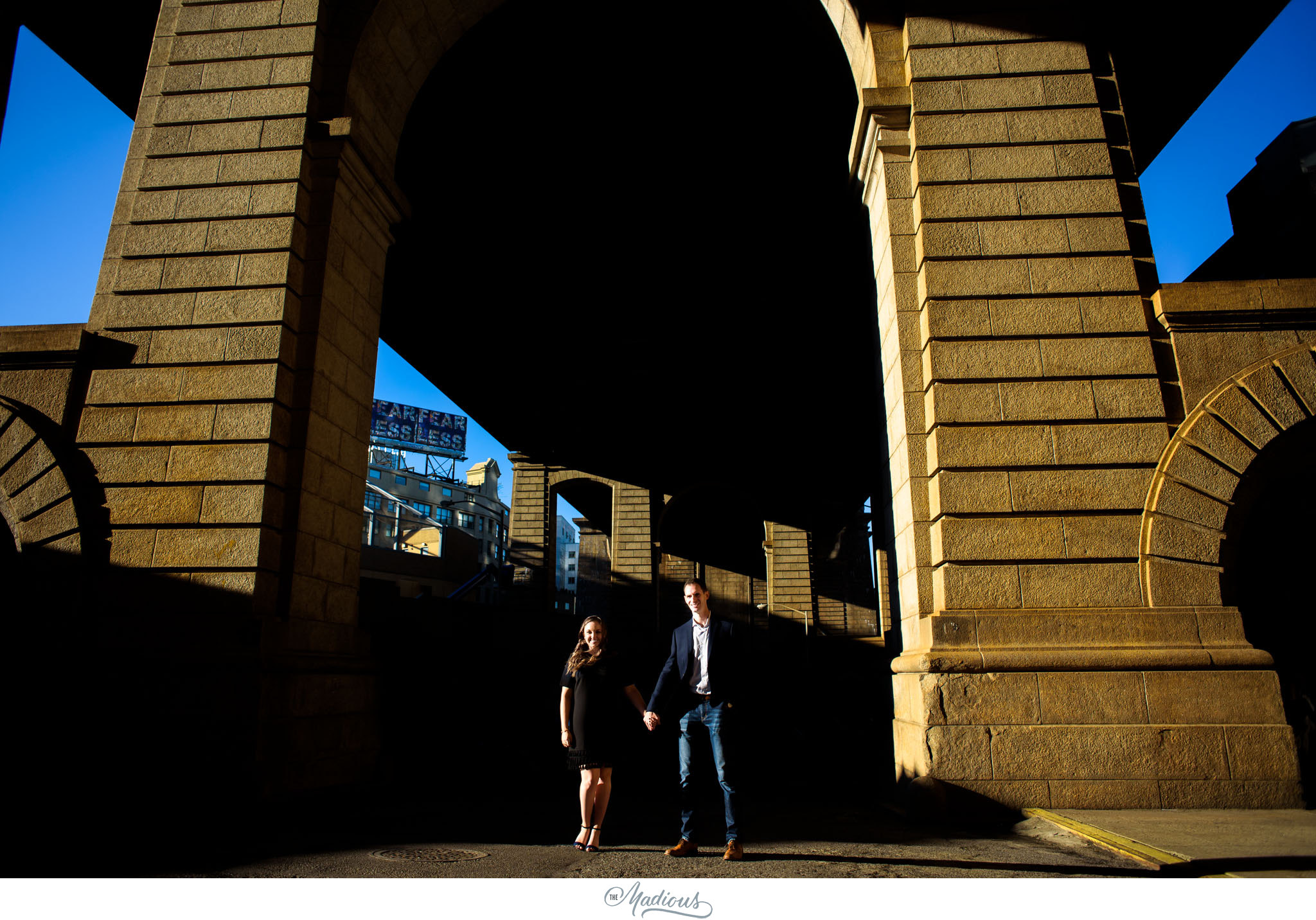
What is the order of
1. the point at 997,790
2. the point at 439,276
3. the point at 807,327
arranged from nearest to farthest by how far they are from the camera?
the point at 997,790 < the point at 439,276 < the point at 807,327

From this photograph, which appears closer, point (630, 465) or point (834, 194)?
point (834, 194)

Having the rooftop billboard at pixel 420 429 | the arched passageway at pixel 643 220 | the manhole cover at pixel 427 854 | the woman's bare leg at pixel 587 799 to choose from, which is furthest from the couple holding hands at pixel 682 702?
the rooftop billboard at pixel 420 429

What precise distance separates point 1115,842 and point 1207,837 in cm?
61

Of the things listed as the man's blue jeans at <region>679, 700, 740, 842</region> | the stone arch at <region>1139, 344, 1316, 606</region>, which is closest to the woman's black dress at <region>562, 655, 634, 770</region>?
the man's blue jeans at <region>679, 700, 740, 842</region>

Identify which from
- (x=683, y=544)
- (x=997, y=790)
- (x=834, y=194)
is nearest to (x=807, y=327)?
(x=834, y=194)

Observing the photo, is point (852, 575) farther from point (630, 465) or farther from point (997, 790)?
point (997, 790)

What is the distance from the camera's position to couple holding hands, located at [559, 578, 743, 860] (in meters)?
5.20

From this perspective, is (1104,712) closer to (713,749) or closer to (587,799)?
(713,749)

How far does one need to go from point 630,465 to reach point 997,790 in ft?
77.5

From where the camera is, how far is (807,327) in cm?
1912

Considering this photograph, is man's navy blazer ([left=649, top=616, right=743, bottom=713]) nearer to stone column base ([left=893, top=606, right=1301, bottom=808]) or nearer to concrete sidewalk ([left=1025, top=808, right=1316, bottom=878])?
stone column base ([left=893, top=606, right=1301, bottom=808])

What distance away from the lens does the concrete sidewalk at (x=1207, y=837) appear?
163 inches

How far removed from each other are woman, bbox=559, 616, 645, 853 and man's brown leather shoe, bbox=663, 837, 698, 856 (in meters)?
0.55

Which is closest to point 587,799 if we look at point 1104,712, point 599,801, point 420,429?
point 599,801
